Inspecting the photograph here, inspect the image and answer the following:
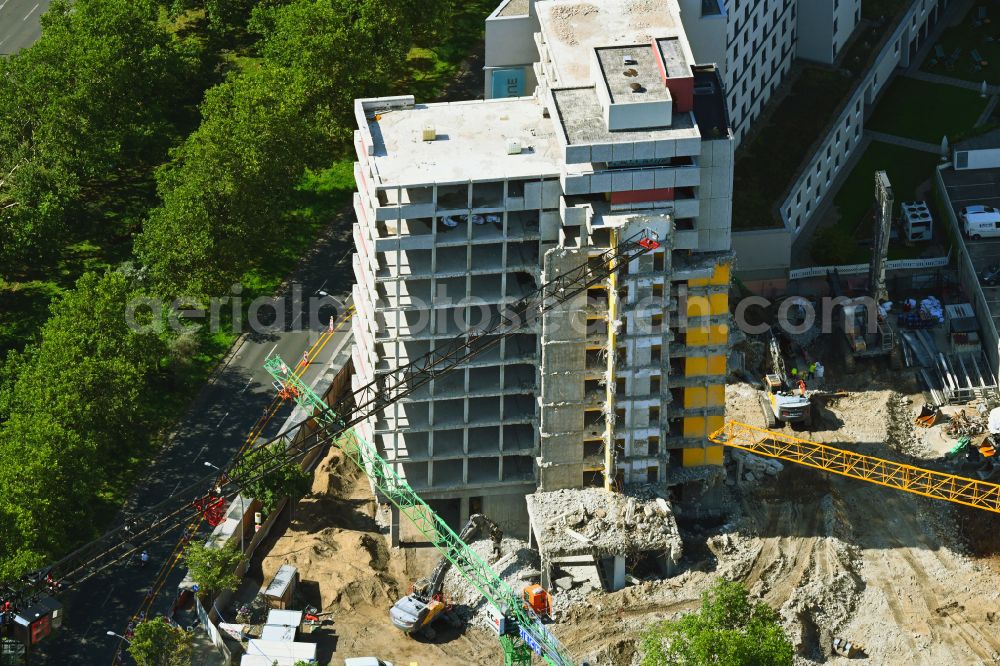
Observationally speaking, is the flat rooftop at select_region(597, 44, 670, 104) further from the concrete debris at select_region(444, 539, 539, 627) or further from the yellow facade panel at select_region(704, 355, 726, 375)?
the concrete debris at select_region(444, 539, 539, 627)

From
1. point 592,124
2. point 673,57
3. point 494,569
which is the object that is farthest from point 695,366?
point 673,57

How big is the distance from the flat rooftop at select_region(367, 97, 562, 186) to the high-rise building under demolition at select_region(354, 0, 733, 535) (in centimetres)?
17

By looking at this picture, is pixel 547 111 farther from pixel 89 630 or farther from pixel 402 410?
pixel 89 630

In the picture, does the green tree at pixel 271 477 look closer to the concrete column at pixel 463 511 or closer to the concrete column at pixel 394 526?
the concrete column at pixel 394 526

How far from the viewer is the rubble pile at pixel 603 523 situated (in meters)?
182

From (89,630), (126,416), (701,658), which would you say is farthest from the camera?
(126,416)

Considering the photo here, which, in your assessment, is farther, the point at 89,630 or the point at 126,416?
the point at 126,416

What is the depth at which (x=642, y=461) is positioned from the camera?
186 meters

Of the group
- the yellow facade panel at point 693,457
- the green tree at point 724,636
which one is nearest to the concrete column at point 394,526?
the yellow facade panel at point 693,457

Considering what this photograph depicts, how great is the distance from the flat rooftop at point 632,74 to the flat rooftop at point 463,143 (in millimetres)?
6956

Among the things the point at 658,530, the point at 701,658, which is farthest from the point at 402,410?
the point at 701,658

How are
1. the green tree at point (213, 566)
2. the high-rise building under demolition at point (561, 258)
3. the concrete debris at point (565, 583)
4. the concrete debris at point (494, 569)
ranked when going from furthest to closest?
1. the concrete debris at point (494, 569)
2. the concrete debris at point (565, 583)
3. the green tree at point (213, 566)
4. the high-rise building under demolition at point (561, 258)

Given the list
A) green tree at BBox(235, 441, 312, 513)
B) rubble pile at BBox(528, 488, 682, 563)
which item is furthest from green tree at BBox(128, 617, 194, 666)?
rubble pile at BBox(528, 488, 682, 563)

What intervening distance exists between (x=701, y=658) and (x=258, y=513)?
4424 centimetres
